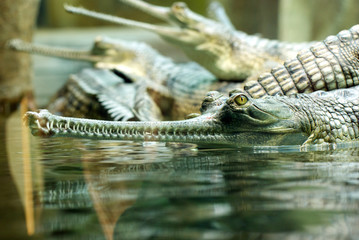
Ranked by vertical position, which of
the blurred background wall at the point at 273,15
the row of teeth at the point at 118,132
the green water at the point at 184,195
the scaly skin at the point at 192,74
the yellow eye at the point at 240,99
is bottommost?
the green water at the point at 184,195

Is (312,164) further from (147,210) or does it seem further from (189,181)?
(147,210)

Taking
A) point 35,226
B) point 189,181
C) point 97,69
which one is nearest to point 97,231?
point 35,226

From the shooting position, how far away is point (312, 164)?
8.17 feet

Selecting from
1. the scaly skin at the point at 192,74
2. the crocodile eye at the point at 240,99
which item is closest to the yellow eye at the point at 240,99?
the crocodile eye at the point at 240,99

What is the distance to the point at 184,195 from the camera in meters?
1.82

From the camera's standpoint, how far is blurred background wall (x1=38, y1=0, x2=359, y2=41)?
8.75 metres

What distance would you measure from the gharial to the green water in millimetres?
131

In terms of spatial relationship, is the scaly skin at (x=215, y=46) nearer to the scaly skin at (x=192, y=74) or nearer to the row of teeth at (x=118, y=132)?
the scaly skin at (x=192, y=74)

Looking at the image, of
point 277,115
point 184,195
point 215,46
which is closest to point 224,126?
point 277,115

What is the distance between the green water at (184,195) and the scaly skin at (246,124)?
0.11 m

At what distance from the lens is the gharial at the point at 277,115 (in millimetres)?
2646

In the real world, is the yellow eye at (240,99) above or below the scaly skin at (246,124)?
above

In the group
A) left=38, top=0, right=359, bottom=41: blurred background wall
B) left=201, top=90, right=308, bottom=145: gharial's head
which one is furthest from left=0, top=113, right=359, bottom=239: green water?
left=38, top=0, right=359, bottom=41: blurred background wall

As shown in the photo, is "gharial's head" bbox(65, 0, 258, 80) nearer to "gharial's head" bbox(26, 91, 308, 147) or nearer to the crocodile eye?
"gharial's head" bbox(26, 91, 308, 147)
